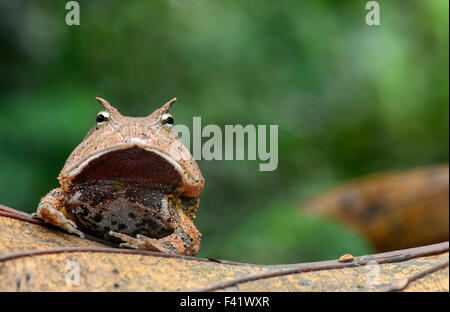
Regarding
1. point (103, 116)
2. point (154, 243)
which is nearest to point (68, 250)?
point (154, 243)

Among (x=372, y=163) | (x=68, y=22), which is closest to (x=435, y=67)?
(x=372, y=163)

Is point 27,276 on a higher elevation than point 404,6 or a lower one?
lower

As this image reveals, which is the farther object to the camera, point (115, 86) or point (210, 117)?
point (210, 117)

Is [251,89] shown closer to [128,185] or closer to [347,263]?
[128,185]

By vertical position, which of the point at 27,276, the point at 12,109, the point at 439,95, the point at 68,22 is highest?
the point at 439,95

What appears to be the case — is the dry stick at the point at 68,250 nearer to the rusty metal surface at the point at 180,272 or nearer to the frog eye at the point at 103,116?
the rusty metal surface at the point at 180,272

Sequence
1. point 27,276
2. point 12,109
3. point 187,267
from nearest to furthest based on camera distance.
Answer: point 27,276 → point 187,267 → point 12,109

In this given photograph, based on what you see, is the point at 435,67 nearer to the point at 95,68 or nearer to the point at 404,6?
the point at 404,6
